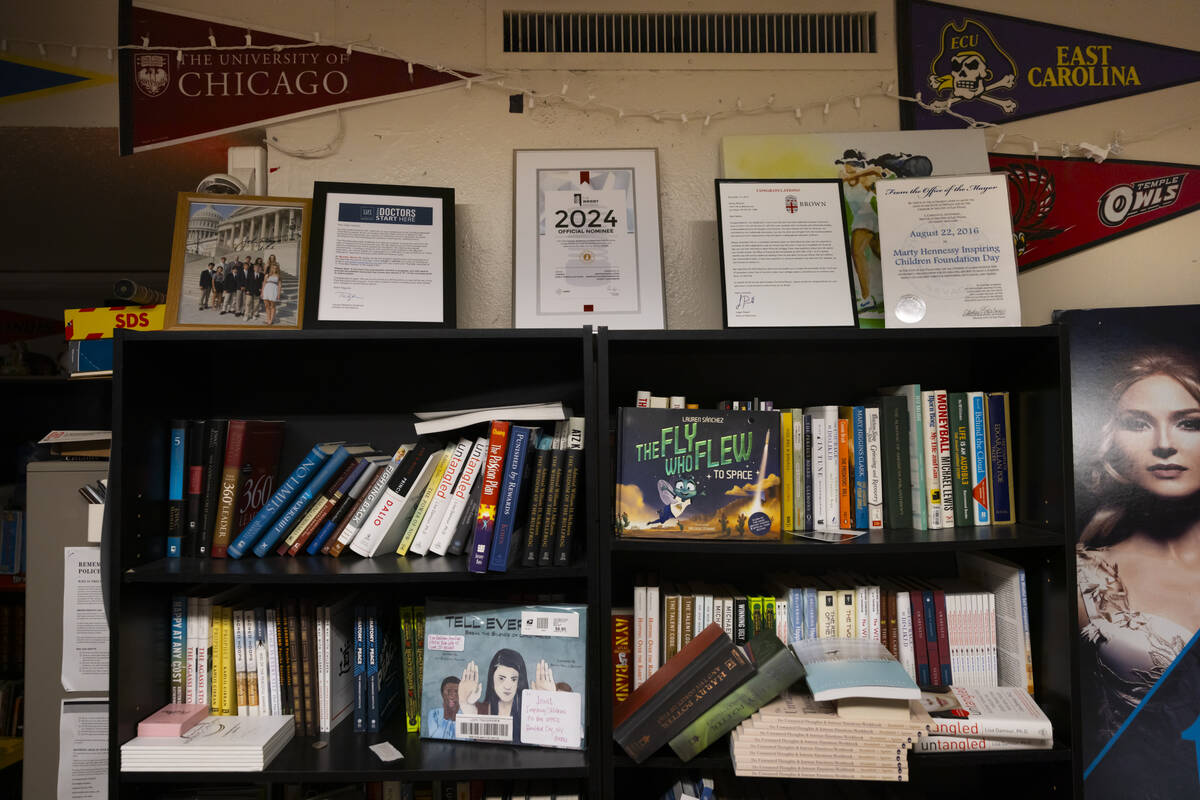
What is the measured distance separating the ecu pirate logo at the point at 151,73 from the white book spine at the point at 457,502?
1232 mm

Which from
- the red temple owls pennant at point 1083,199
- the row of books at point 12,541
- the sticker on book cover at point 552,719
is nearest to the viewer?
the sticker on book cover at point 552,719

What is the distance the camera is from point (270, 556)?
1.45 m

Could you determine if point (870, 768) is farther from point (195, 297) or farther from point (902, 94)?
point (195, 297)

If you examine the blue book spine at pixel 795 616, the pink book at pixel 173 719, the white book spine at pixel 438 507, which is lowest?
the pink book at pixel 173 719

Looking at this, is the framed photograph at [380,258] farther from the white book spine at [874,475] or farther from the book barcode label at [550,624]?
the white book spine at [874,475]

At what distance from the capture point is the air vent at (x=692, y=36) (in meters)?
1.72

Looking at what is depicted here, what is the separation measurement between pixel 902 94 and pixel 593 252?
877 millimetres

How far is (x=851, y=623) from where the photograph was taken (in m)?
1.42

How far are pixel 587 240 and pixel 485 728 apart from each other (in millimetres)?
1079

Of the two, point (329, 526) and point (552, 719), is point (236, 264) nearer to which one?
point (329, 526)

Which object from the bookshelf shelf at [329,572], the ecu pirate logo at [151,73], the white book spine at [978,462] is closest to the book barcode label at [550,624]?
the bookshelf shelf at [329,572]

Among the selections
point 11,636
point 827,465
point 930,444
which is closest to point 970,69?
point 930,444

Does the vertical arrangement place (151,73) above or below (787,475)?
above

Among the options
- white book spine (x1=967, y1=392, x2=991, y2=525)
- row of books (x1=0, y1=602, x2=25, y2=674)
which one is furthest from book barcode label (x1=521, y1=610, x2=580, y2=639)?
row of books (x1=0, y1=602, x2=25, y2=674)
